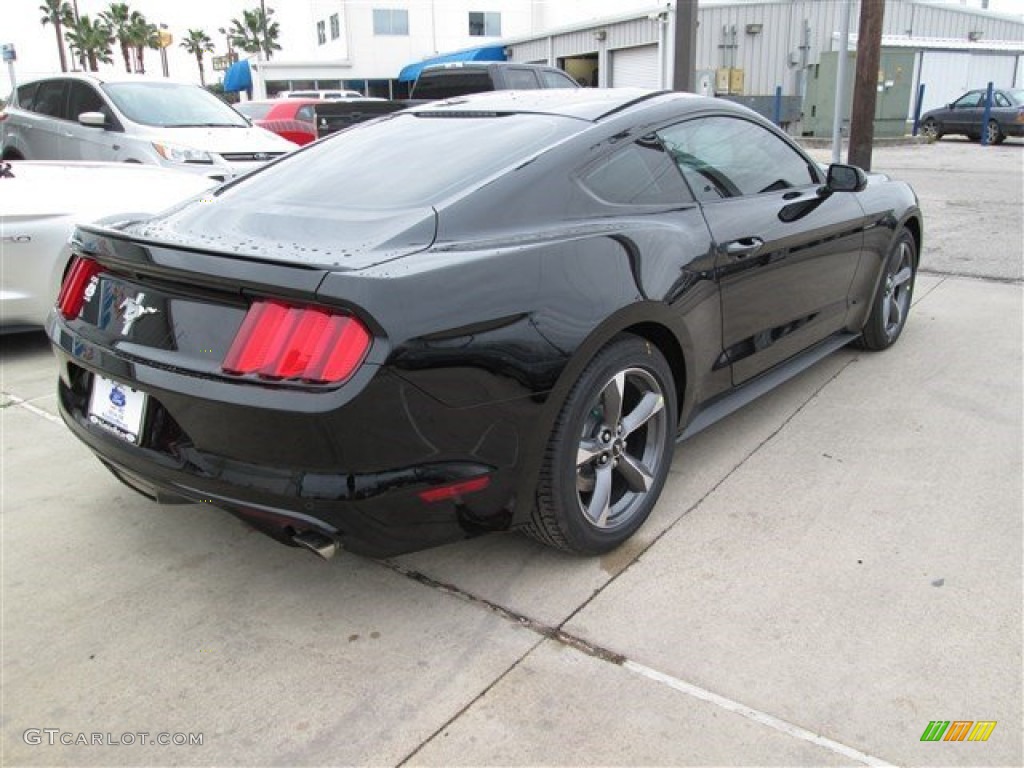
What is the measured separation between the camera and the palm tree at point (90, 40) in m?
61.1

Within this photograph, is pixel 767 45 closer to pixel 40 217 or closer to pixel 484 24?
pixel 484 24

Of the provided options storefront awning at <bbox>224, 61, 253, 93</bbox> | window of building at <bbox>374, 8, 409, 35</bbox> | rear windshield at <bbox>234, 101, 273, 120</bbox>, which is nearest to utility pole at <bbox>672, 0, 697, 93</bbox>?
rear windshield at <bbox>234, 101, 273, 120</bbox>

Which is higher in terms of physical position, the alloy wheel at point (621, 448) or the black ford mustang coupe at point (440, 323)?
the black ford mustang coupe at point (440, 323)

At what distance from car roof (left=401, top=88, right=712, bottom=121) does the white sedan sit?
2.35 m

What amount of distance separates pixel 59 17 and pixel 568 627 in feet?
232

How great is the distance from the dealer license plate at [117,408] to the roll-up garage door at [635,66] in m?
28.2

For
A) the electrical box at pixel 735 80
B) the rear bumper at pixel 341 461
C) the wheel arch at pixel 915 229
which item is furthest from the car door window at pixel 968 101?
the rear bumper at pixel 341 461

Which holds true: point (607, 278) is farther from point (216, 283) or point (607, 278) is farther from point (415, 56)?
point (415, 56)

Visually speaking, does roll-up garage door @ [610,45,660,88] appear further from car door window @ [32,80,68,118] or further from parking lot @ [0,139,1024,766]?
parking lot @ [0,139,1024,766]

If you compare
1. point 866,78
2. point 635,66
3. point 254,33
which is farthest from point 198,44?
point 866,78

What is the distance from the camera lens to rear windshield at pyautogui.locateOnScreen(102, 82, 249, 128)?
934 centimetres

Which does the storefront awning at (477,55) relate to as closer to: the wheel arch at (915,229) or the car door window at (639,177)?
the wheel arch at (915,229)

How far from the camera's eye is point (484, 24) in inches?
1880

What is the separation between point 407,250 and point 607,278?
0.67m
